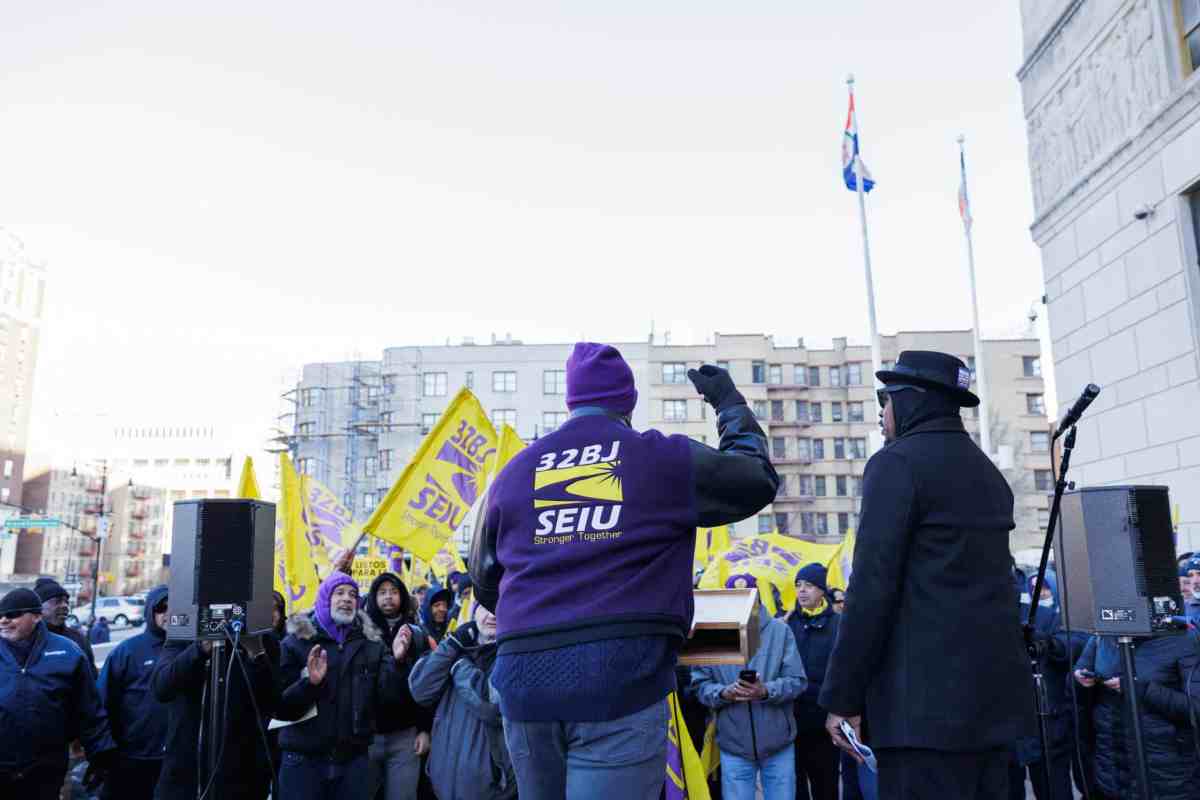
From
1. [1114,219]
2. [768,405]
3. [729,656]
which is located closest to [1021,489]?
[768,405]

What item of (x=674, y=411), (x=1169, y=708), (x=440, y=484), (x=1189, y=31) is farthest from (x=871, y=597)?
(x=674, y=411)

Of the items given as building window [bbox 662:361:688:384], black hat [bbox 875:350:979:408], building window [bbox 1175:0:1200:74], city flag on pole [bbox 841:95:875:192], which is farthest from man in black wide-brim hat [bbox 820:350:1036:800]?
building window [bbox 662:361:688:384]

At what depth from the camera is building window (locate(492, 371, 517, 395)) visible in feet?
230

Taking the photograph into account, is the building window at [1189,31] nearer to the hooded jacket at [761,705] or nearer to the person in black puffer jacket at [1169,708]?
the person in black puffer jacket at [1169,708]

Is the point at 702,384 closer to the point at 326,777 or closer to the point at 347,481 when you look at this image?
the point at 326,777

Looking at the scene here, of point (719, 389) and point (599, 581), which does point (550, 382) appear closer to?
point (719, 389)

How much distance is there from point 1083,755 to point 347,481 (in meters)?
68.8

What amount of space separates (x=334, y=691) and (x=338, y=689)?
3 centimetres

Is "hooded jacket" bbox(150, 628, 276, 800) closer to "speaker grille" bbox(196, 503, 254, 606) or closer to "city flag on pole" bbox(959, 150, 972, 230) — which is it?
"speaker grille" bbox(196, 503, 254, 606)

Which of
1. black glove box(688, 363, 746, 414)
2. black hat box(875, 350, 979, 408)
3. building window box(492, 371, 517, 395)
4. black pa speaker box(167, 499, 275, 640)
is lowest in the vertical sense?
black pa speaker box(167, 499, 275, 640)

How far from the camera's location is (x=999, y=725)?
334 cm

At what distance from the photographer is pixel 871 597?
342 centimetres

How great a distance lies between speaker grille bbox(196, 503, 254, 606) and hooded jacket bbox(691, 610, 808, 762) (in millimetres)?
3560

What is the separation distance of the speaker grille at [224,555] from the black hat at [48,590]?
12.6ft
